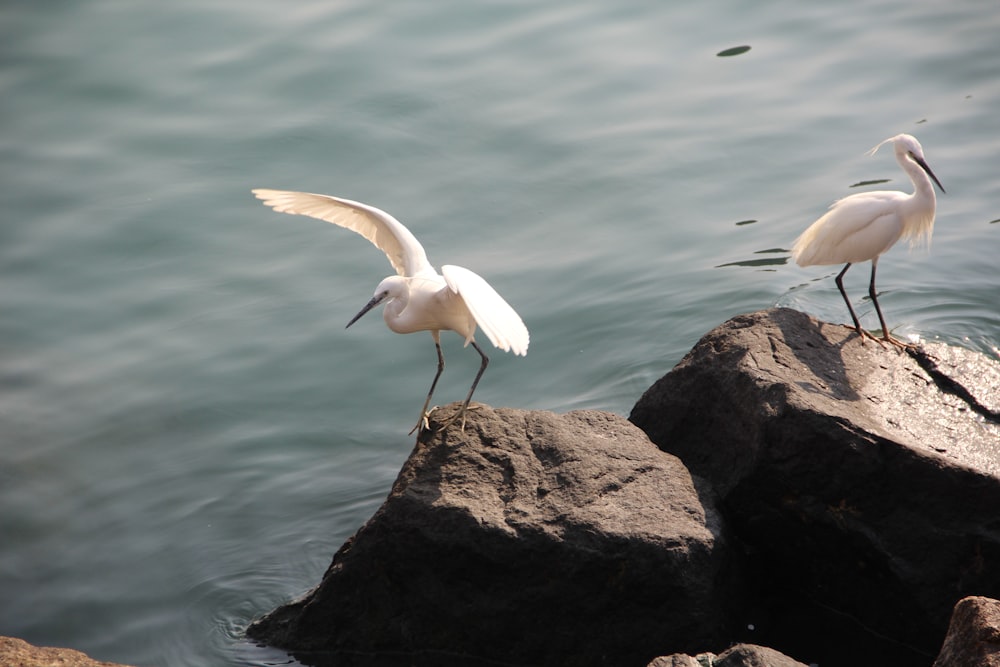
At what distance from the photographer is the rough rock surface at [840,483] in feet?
14.3

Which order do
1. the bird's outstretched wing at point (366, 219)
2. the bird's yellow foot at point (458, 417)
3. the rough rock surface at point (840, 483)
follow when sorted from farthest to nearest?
the bird's outstretched wing at point (366, 219), the bird's yellow foot at point (458, 417), the rough rock surface at point (840, 483)

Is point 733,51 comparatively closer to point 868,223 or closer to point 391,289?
point 868,223

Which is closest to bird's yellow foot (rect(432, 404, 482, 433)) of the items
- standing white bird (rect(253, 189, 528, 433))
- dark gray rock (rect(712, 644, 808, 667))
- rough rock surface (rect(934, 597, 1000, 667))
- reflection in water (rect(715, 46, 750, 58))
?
standing white bird (rect(253, 189, 528, 433))

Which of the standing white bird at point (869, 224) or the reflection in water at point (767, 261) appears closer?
the standing white bird at point (869, 224)

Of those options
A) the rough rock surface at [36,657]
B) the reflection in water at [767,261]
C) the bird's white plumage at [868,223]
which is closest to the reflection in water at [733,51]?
the reflection in water at [767,261]

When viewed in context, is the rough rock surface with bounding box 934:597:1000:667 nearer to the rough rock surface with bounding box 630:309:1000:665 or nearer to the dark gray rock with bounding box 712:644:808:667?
the dark gray rock with bounding box 712:644:808:667

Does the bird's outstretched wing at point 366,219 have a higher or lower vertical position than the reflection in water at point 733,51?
higher

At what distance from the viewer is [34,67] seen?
35.7 ft

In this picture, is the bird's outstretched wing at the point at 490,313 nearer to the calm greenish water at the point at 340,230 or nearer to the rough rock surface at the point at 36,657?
the calm greenish water at the point at 340,230

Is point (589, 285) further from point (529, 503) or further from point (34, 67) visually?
point (34, 67)

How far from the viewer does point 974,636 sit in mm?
3422

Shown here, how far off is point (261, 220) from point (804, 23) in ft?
21.7

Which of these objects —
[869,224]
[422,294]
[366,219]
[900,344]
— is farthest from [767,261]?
[422,294]

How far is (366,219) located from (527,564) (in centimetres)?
232
